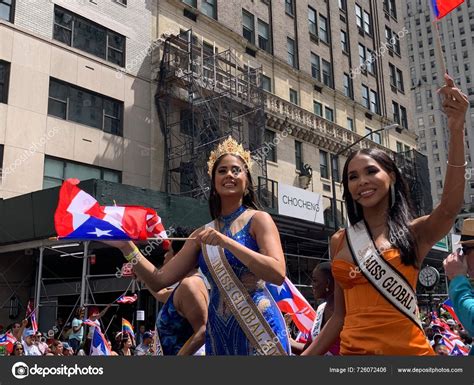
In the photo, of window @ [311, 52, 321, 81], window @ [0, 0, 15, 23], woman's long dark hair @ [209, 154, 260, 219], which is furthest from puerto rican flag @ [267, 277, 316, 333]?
window @ [311, 52, 321, 81]

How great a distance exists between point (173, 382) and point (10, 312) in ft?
59.7

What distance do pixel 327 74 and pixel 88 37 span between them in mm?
17448

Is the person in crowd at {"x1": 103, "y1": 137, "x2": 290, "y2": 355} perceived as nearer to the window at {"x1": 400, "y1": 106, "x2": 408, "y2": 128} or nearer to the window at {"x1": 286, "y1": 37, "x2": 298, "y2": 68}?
the window at {"x1": 286, "y1": 37, "x2": 298, "y2": 68}

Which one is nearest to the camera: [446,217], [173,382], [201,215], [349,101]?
[173,382]

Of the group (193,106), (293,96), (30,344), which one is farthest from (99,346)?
(293,96)

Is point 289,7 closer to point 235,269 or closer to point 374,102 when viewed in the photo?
point 374,102

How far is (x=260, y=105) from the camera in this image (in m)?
24.8

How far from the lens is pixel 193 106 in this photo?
873 inches

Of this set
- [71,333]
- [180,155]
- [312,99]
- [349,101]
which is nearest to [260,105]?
[180,155]

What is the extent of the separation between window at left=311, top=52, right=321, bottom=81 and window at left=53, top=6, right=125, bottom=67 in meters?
14.2

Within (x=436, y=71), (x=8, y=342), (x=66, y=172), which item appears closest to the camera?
(x=8, y=342)

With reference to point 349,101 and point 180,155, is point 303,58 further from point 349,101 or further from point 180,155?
point 180,155

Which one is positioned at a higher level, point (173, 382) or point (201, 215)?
point (201, 215)

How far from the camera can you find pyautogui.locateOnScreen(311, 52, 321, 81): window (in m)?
33.1
